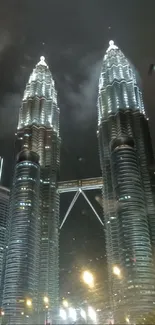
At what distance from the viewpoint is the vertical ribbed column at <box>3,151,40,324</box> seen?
301 ft

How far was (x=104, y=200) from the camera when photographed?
113250 millimetres

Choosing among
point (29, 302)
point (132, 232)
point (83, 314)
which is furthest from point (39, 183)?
point (83, 314)

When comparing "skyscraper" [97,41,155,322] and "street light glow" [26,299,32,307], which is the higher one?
"skyscraper" [97,41,155,322]

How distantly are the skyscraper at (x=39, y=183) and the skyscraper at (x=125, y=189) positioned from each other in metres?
17.4

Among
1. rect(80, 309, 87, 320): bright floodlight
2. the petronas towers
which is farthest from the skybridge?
rect(80, 309, 87, 320): bright floodlight

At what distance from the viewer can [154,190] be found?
109 meters

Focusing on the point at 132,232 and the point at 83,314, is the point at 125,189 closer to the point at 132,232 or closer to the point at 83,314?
the point at 132,232

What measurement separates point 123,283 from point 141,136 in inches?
2035

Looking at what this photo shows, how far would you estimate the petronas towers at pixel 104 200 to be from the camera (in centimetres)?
8988

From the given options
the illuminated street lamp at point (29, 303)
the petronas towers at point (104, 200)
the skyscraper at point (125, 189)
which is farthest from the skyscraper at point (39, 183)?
the skyscraper at point (125, 189)

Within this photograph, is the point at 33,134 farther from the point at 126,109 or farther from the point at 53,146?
the point at 126,109

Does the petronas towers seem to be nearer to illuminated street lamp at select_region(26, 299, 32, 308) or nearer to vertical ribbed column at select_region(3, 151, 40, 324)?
illuminated street lamp at select_region(26, 299, 32, 308)

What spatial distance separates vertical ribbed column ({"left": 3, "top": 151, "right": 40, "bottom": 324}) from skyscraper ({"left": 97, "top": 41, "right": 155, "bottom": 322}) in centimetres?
2107

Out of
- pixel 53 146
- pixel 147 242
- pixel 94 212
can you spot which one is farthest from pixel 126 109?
pixel 147 242
